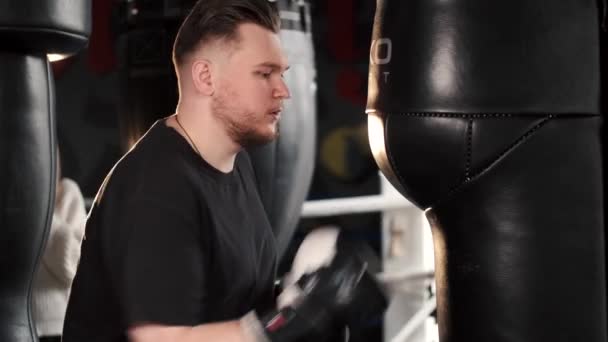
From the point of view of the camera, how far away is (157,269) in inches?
41.6

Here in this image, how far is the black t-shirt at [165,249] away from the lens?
106cm

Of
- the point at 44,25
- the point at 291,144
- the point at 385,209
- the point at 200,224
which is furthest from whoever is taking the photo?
the point at 385,209

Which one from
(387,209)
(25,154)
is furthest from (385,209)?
(25,154)

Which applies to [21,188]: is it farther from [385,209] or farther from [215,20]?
[385,209]

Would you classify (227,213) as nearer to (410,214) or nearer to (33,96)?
(33,96)

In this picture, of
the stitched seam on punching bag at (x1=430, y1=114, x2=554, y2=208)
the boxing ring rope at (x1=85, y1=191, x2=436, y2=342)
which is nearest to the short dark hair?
the stitched seam on punching bag at (x1=430, y1=114, x2=554, y2=208)

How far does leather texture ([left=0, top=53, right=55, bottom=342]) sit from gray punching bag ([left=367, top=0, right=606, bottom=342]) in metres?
0.55

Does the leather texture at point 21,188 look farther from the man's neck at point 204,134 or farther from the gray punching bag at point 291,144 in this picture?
the gray punching bag at point 291,144

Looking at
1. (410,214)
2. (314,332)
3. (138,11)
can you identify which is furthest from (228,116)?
(410,214)

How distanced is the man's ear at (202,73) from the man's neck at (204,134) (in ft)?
A: 0.14

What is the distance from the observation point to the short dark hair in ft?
3.85

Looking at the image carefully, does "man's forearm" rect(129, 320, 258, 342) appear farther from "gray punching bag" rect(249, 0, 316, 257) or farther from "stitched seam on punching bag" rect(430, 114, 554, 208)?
"gray punching bag" rect(249, 0, 316, 257)

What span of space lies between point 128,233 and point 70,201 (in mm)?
1277

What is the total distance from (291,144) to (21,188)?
0.59 m
